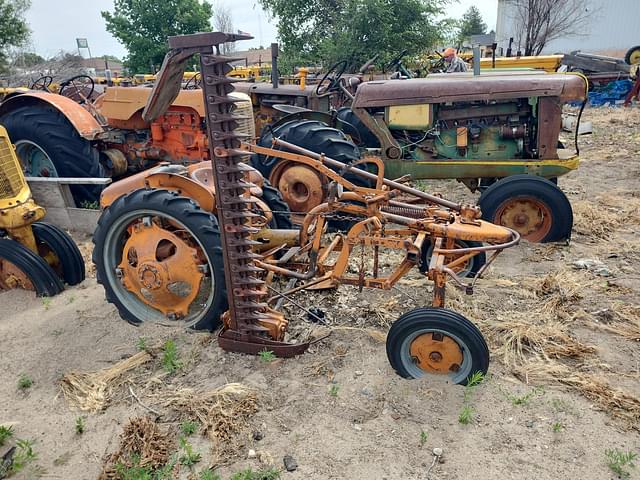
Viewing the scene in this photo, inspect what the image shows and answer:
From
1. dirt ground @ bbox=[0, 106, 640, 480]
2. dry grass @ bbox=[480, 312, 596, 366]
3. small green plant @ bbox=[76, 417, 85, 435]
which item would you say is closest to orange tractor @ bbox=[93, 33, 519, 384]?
dirt ground @ bbox=[0, 106, 640, 480]

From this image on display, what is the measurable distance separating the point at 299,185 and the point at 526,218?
233 centimetres

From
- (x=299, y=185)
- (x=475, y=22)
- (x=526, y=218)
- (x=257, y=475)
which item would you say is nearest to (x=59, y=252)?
(x=299, y=185)

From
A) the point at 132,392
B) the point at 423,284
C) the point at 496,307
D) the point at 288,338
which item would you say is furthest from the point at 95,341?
the point at 496,307

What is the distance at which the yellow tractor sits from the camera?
4066 millimetres

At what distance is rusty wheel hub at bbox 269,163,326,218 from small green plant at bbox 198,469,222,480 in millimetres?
3355

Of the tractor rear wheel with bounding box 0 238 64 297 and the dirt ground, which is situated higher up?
the tractor rear wheel with bounding box 0 238 64 297

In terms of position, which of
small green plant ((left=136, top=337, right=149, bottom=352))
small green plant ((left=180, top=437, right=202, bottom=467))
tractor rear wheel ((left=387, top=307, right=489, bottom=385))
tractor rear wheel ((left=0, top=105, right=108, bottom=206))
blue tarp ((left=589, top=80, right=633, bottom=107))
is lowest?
blue tarp ((left=589, top=80, right=633, bottom=107))

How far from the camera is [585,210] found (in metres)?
5.88

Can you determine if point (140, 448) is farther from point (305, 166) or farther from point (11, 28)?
point (11, 28)

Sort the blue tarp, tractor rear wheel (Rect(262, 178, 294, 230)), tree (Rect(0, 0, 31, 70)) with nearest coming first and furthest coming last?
tractor rear wheel (Rect(262, 178, 294, 230)), the blue tarp, tree (Rect(0, 0, 31, 70))

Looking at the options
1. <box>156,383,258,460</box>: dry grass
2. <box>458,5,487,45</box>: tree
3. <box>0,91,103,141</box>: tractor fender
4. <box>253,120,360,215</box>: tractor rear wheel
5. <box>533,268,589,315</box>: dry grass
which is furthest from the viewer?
<box>458,5,487,45</box>: tree

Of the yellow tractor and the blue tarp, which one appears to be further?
the blue tarp

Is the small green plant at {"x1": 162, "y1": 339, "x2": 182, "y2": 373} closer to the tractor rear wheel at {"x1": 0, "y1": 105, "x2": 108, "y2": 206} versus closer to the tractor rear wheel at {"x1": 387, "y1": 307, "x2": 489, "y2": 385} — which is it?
the tractor rear wheel at {"x1": 387, "y1": 307, "x2": 489, "y2": 385}

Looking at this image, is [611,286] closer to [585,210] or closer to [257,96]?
[585,210]
